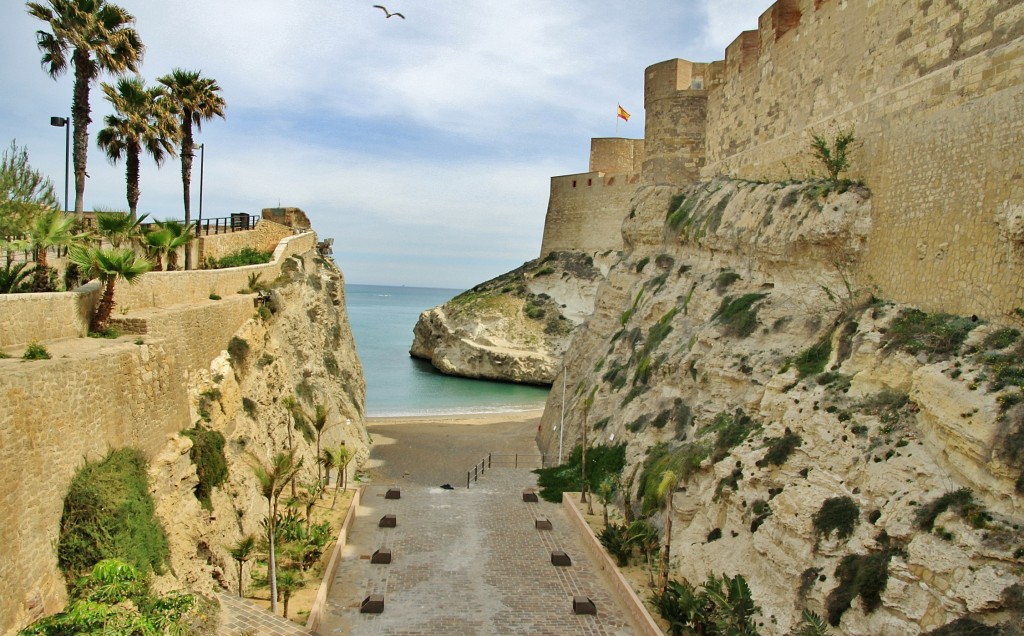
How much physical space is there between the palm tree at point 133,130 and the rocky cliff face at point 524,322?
34.8 metres

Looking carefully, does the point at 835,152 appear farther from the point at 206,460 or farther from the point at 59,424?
the point at 59,424

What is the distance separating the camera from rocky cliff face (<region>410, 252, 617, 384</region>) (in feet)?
173

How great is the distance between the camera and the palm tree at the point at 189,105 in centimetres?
2191

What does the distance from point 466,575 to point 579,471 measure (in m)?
7.93

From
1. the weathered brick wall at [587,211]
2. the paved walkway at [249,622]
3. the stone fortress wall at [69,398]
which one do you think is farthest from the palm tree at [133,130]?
the weathered brick wall at [587,211]

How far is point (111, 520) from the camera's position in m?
8.96

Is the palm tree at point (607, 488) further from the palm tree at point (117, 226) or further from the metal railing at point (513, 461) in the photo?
the palm tree at point (117, 226)

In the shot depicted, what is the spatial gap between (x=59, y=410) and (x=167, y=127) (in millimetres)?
12999

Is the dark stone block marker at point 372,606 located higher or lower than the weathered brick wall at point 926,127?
lower

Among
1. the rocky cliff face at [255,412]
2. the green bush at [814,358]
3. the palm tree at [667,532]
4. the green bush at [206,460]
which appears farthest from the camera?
the green bush at [814,358]

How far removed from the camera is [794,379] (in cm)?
1320

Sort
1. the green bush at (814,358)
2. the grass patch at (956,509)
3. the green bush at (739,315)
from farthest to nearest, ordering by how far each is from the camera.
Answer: the green bush at (739,315) → the green bush at (814,358) → the grass patch at (956,509)

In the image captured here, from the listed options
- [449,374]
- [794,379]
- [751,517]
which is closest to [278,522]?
[751,517]

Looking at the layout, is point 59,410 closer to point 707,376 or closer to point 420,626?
point 420,626
